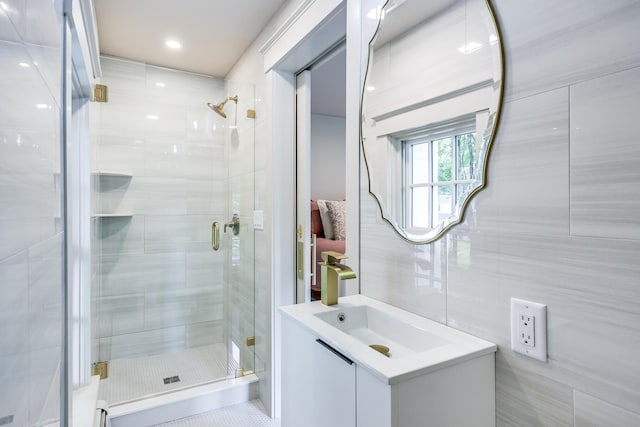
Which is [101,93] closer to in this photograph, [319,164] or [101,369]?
[101,369]

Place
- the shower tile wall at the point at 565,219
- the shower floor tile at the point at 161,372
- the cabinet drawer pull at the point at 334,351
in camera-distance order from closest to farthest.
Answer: the shower tile wall at the point at 565,219
the cabinet drawer pull at the point at 334,351
the shower floor tile at the point at 161,372

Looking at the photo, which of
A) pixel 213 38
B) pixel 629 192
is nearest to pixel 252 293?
pixel 213 38

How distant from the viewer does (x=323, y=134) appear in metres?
4.32

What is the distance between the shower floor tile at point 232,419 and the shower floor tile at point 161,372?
214mm

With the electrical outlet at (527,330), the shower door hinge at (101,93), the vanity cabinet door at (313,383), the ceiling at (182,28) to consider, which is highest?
the ceiling at (182,28)

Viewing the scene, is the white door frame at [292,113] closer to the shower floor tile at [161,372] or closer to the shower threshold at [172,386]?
the shower threshold at [172,386]

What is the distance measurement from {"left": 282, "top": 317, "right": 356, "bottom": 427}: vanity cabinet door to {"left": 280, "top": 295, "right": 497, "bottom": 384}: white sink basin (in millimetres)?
42

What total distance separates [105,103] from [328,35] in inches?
62.2

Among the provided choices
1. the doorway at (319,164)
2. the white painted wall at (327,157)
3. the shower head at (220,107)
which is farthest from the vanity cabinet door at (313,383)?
the white painted wall at (327,157)

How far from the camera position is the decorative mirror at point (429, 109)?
91 centimetres

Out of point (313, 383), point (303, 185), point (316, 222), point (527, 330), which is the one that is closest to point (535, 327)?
point (527, 330)

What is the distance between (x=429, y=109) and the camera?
1083mm

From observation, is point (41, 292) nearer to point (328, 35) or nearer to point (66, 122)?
point (66, 122)

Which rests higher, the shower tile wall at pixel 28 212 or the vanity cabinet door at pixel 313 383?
the shower tile wall at pixel 28 212
